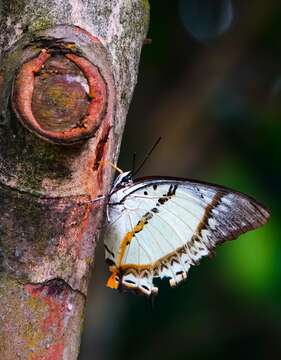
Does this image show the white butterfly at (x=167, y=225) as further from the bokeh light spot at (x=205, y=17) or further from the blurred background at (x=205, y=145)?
the bokeh light spot at (x=205, y=17)

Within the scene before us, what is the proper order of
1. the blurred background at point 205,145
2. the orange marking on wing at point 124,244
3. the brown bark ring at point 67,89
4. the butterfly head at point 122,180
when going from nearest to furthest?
the brown bark ring at point 67,89
the butterfly head at point 122,180
the orange marking on wing at point 124,244
the blurred background at point 205,145

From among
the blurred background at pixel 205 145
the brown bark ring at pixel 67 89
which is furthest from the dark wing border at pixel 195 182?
the blurred background at pixel 205 145

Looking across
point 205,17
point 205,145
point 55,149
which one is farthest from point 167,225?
point 205,17

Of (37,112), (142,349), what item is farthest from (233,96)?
(37,112)

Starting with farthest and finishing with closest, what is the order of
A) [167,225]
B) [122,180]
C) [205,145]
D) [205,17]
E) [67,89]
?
[205,17]
[205,145]
[167,225]
[122,180]
[67,89]

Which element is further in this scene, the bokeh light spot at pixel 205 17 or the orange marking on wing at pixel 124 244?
the bokeh light spot at pixel 205 17

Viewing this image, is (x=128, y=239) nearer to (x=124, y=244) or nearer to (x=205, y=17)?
(x=124, y=244)
